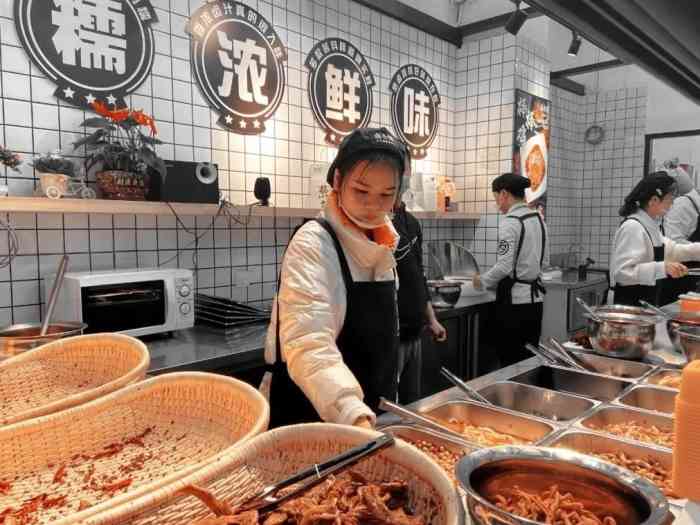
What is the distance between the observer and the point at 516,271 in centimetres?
381

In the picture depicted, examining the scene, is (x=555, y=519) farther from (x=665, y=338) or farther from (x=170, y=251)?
(x=170, y=251)

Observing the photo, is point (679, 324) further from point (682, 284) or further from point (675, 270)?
point (682, 284)

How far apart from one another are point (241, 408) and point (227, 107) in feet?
8.34

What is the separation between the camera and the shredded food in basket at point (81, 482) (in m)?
0.88

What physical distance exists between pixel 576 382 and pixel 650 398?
25cm

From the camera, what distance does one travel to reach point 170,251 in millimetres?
3006

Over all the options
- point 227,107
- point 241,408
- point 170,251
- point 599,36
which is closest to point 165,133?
point 227,107

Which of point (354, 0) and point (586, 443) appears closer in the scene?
point (586, 443)

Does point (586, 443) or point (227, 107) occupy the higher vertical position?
point (227, 107)

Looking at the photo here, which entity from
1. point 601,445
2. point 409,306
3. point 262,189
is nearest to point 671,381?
point 601,445

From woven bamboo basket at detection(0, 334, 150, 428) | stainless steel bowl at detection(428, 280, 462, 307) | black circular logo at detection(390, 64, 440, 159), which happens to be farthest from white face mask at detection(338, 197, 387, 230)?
black circular logo at detection(390, 64, 440, 159)

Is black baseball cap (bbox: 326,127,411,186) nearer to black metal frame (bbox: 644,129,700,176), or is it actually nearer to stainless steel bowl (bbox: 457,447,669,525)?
stainless steel bowl (bbox: 457,447,669,525)

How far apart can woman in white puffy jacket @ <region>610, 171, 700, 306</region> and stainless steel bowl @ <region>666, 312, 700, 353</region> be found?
1151 millimetres

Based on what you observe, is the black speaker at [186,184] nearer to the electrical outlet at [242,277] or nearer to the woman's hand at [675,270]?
the electrical outlet at [242,277]
